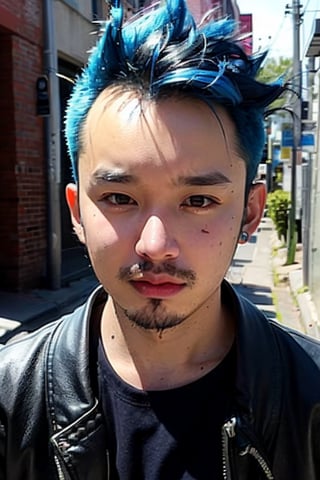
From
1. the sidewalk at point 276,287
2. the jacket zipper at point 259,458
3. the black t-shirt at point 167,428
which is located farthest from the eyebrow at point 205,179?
the sidewalk at point 276,287

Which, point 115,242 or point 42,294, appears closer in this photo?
point 115,242

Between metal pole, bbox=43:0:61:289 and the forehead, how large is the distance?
7178 millimetres

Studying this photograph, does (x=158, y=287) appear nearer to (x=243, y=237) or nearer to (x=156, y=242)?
(x=156, y=242)

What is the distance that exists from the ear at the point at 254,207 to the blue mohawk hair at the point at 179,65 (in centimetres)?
10

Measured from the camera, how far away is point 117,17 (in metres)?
1.35

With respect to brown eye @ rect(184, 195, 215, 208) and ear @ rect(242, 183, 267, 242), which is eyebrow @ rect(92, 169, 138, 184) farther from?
ear @ rect(242, 183, 267, 242)

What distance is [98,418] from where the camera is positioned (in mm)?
1315

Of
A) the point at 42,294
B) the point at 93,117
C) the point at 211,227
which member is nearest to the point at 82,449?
the point at 211,227

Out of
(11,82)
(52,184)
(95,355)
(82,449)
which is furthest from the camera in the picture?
(52,184)

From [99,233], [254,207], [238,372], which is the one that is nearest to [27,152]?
[254,207]

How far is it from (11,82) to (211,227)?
708cm

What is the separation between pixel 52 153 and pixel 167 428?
7.36m

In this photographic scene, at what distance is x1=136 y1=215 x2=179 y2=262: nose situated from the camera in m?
1.24

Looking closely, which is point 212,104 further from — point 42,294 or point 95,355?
point 42,294
